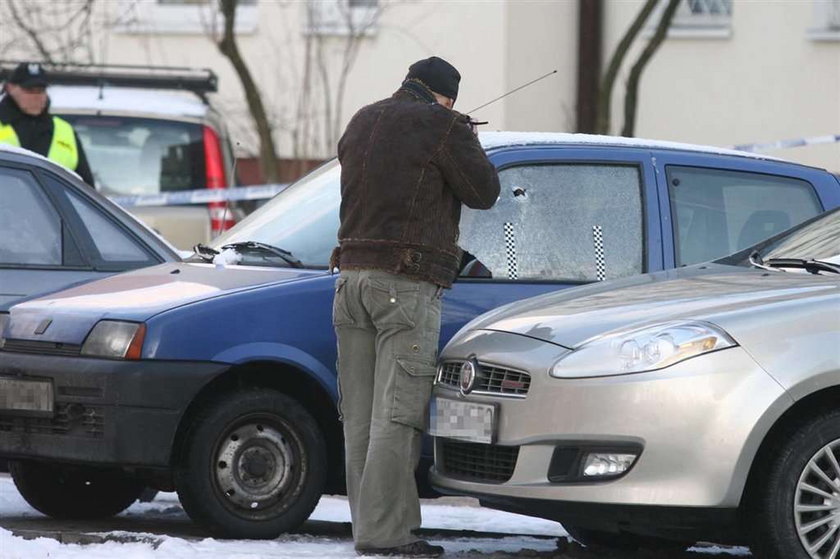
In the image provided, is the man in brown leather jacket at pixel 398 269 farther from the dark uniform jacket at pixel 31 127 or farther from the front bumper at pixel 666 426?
the dark uniform jacket at pixel 31 127

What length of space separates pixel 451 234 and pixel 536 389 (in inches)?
31.6

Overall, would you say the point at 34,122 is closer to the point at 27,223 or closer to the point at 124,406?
the point at 27,223

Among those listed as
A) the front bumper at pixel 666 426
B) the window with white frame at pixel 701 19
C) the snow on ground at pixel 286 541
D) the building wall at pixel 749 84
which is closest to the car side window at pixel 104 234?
the snow on ground at pixel 286 541

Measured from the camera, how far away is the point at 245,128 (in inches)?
795

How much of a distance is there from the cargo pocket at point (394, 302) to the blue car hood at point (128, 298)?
25.5 inches

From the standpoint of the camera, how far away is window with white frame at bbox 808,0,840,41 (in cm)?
1958

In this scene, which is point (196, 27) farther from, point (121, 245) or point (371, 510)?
point (371, 510)

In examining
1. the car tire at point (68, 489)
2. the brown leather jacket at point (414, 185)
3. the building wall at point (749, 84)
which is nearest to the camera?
the brown leather jacket at point (414, 185)

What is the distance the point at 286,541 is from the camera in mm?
6879

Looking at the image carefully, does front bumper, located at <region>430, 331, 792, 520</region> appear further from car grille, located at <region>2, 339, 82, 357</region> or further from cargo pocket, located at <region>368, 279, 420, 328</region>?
car grille, located at <region>2, 339, 82, 357</region>

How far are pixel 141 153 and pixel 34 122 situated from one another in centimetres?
147

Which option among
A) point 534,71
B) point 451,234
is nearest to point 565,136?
point 451,234

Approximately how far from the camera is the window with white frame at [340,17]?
20.2m

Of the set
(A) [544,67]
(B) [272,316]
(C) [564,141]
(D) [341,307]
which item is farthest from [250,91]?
(D) [341,307]
